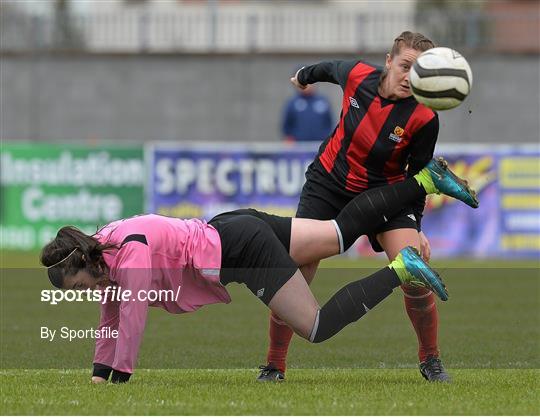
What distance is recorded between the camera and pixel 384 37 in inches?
1013

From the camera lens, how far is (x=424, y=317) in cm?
778

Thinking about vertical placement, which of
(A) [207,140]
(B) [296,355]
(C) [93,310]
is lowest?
(A) [207,140]

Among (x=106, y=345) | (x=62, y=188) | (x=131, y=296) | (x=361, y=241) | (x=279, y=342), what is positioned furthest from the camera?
(x=62, y=188)

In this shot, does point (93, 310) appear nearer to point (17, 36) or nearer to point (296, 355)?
point (296, 355)

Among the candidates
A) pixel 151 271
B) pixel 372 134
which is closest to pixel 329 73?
pixel 372 134

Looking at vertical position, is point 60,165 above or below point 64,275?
below

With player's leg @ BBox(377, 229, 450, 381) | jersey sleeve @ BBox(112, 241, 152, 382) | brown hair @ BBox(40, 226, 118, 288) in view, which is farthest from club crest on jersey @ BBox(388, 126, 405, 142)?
brown hair @ BBox(40, 226, 118, 288)

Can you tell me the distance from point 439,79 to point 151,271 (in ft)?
6.29

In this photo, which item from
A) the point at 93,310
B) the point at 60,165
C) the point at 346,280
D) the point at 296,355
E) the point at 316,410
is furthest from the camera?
the point at 60,165

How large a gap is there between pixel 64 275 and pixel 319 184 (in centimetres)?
180

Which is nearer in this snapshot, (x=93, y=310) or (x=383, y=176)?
(x=383, y=176)

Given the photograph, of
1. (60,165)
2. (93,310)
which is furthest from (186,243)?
(60,165)

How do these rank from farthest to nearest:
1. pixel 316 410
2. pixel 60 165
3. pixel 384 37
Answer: pixel 384 37
pixel 60 165
pixel 316 410

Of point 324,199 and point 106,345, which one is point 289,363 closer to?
point 324,199
